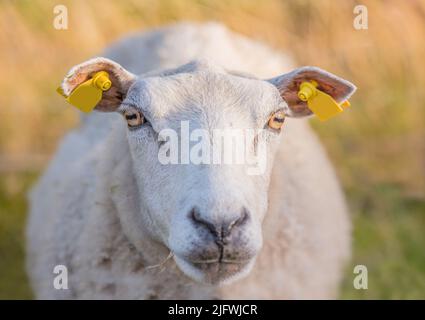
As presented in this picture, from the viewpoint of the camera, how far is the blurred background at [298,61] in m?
7.58

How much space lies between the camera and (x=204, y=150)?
3.38 metres

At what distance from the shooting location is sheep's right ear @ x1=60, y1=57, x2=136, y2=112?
12.0 ft

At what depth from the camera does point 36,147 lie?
7.80 m

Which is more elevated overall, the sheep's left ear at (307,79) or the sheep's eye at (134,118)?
the sheep's left ear at (307,79)

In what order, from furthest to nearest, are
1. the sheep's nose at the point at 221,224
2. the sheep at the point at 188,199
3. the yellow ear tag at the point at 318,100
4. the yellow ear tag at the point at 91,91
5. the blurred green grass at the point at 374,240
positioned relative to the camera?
the blurred green grass at the point at 374,240
the yellow ear tag at the point at 318,100
the yellow ear tag at the point at 91,91
the sheep at the point at 188,199
the sheep's nose at the point at 221,224

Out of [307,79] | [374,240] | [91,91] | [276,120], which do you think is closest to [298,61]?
[374,240]

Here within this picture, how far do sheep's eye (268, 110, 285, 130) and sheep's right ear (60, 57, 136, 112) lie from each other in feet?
2.34

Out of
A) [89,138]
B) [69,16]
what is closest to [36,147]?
[69,16]

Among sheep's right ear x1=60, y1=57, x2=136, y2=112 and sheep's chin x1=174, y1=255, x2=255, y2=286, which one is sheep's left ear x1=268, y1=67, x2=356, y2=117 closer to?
sheep's right ear x1=60, y1=57, x2=136, y2=112

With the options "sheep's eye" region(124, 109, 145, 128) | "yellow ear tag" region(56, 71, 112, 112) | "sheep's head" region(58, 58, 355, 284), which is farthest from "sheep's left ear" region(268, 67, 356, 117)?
"yellow ear tag" region(56, 71, 112, 112)

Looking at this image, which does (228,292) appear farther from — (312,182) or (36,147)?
(36,147)

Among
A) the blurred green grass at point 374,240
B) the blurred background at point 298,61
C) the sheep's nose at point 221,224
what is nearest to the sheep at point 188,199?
the sheep's nose at point 221,224

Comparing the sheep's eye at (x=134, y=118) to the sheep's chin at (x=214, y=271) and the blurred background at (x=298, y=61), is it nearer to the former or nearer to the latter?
the sheep's chin at (x=214, y=271)

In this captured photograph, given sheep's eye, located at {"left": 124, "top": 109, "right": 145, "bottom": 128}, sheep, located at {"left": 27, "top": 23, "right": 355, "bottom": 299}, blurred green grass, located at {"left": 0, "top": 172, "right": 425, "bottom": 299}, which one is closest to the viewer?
sheep, located at {"left": 27, "top": 23, "right": 355, "bottom": 299}
